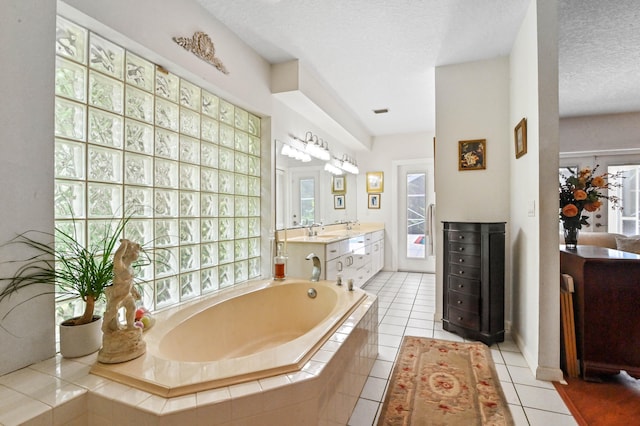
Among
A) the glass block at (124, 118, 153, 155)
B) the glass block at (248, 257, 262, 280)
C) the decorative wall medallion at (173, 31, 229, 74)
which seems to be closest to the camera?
the glass block at (124, 118, 153, 155)

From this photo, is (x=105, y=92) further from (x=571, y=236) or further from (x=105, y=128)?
(x=571, y=236)

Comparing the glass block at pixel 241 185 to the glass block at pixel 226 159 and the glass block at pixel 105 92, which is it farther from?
the glass block at pixel 105 92

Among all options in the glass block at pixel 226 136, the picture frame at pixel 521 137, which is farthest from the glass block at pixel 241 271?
the picture frame at pixel 521 137

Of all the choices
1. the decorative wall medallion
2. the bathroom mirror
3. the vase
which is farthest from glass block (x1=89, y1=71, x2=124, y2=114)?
the vase

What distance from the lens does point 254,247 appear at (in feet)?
9.41

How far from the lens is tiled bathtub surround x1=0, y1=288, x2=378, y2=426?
3.19ft

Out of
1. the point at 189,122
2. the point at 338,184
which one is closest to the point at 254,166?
the point at 189,122

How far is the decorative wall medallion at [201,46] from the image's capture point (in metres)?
2.01

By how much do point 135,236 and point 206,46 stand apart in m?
1.39

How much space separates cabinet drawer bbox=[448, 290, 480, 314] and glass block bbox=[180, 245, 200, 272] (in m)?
2.15

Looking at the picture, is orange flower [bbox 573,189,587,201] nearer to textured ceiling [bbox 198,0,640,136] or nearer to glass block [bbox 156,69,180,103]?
textured ceiling [bbox 198,0,640,136]

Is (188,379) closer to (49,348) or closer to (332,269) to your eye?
(49,348)

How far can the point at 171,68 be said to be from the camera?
6.49 feet

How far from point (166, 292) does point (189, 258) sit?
0.88 feet
